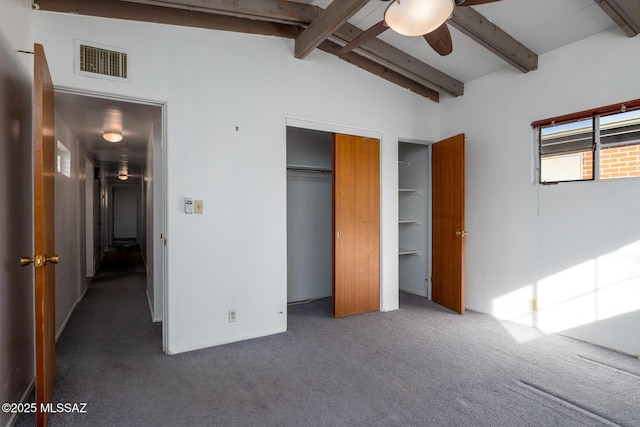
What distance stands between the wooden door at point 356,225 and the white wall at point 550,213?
1.19m

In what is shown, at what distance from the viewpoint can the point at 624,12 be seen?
246 cm

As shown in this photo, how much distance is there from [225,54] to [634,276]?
396 centimetres

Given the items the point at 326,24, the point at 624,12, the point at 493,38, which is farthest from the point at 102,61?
the point at 624,12

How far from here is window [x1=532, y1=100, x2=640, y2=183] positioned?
108 inches

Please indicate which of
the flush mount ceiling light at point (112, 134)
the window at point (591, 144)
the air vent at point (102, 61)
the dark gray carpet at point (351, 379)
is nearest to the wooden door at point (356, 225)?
the dark gray carpet at point (351, 379)

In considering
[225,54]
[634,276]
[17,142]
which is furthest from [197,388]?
[634,276]

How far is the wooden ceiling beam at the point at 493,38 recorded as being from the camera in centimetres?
271

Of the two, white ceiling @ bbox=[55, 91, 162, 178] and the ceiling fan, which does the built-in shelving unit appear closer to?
the ceiling fan

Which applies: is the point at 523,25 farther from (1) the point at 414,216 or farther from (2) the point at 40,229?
(2) the point at 40,229

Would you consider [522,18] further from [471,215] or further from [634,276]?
[634,276]

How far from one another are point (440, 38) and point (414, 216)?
2.97m

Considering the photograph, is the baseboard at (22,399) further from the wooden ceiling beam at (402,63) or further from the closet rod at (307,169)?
the wooden ceiling beam at (402,63)

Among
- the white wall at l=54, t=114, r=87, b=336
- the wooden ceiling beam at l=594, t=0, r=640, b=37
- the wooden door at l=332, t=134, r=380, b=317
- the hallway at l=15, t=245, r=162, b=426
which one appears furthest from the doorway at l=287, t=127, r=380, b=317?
the white wall at l=54, t=114, r=87, b=336

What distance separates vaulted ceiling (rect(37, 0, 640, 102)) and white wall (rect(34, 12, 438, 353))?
107 mm
